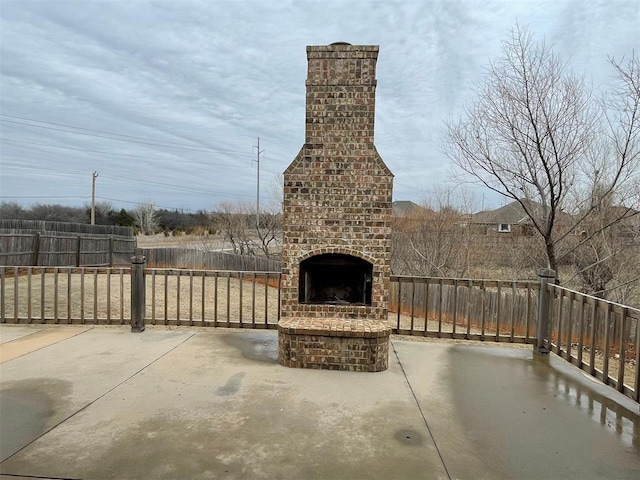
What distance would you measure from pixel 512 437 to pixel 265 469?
1.76 m

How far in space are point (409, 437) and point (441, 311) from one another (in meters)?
3.30

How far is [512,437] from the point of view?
9.57 feet

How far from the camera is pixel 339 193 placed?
4.40 meters

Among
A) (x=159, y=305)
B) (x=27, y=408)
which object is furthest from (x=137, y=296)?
(x=159, y=305)

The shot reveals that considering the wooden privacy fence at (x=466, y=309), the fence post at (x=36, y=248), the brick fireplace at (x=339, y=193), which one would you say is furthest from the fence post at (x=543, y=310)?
the fence post at (x=36, y=248)

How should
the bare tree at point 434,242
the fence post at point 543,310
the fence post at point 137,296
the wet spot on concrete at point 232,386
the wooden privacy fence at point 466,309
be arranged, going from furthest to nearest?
1. the bare tree at point 434,242
2. the wooden privacy fence at point 466,309
3. the fence post at point 137,296
4. the fence post at point 543,310
5. the wet spot on concrete at point 232,386

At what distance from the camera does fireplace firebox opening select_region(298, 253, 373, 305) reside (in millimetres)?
4504

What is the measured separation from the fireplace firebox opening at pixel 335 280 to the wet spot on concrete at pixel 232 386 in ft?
3.35

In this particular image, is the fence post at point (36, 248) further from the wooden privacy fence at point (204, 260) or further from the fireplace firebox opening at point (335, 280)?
the fireplace firebox opening at point (335, 280)

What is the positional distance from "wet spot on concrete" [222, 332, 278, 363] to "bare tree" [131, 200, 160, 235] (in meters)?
43.3

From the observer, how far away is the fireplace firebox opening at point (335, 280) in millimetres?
4504

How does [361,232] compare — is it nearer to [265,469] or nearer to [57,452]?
[265,469]

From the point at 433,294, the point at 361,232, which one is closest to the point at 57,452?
the point at 361,232

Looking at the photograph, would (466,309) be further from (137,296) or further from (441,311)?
(137,296)
